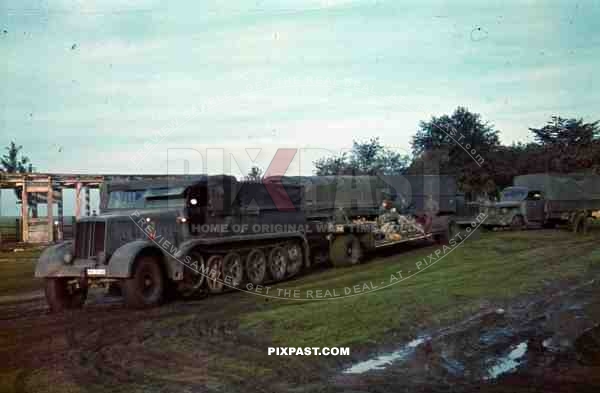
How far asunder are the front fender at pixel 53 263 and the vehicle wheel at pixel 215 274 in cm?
262

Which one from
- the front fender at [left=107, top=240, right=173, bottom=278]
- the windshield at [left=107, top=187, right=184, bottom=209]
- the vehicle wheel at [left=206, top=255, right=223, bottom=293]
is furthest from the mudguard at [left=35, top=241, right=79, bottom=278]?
the vehicle wheel at [left=206, top=255, right=223, bottom=293]

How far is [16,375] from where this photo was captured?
634 cm

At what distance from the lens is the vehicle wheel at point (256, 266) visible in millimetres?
12984

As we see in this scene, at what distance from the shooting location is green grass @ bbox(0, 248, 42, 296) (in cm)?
1333

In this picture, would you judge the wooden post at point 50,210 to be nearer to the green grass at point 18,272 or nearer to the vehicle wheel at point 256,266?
the green grass at point 18,272

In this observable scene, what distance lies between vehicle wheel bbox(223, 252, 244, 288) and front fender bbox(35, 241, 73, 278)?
9.90 feet

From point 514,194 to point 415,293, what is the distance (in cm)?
1672

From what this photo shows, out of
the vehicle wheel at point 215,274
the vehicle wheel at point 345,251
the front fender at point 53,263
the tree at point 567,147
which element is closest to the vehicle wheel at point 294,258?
the vehicle wheel at point 345,251

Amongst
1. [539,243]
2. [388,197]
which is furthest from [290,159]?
[539,243]

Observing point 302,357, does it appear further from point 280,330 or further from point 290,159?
point 290,159

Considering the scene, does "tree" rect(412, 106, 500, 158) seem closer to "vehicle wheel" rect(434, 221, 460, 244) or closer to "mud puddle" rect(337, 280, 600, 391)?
"vehicle wheel" rect(434, 221, 460, 244)

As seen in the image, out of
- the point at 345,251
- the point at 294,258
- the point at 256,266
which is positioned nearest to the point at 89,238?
the point at 256,266

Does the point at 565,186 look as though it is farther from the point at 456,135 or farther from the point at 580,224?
the point at 456,135

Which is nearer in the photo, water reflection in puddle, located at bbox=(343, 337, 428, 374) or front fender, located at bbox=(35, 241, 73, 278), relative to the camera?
water reflection in puddle, located at bbox=(343, 337, 428, 374)
